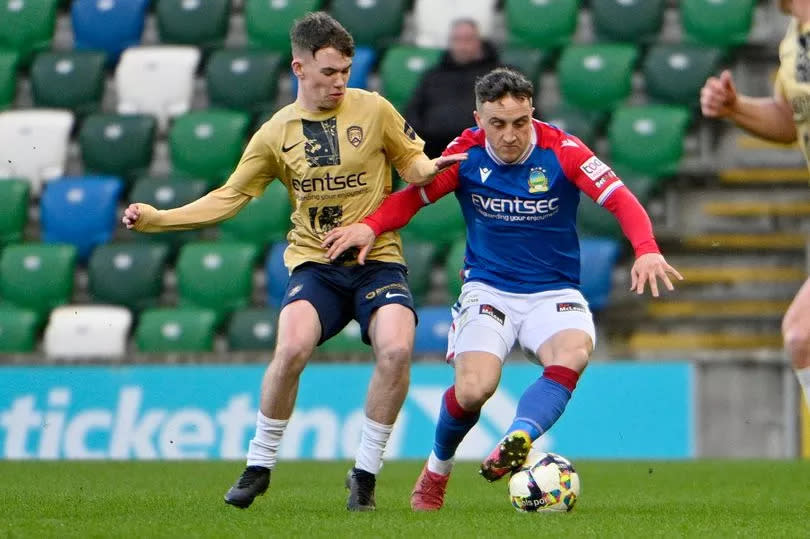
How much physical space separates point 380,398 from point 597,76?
25.1ft

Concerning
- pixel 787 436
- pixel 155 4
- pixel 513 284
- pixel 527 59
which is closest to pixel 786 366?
pixel 787 436

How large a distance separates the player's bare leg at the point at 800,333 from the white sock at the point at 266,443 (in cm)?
210

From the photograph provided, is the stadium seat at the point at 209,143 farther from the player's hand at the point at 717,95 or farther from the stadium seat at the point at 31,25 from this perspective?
the player's hand at the point at 717,95

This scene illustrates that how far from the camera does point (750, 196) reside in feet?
44.3

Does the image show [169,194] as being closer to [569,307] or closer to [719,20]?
[719,20]

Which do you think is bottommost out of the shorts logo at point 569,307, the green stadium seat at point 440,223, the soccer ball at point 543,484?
the soccer ball at point 543,484

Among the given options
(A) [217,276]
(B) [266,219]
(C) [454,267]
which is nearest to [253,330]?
(A) [217,276]

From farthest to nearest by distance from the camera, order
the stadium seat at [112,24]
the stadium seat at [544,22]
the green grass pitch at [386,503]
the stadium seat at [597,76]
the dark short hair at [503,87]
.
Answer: the stadium seat at [112,24]
the stadium seat at [544,22]
the stadium seat at [597,76]
the dark short hair at [503,87]
the green grass pitch at [386,503]

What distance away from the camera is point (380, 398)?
6691mm

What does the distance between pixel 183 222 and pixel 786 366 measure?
6.05 meters

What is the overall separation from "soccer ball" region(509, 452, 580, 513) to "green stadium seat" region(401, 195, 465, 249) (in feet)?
22.6

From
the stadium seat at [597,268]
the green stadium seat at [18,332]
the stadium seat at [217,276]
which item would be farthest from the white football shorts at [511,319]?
the green stadium seat at [18,332]

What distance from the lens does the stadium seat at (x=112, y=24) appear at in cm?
1540

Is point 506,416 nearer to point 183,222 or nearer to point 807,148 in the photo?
point 183,222
